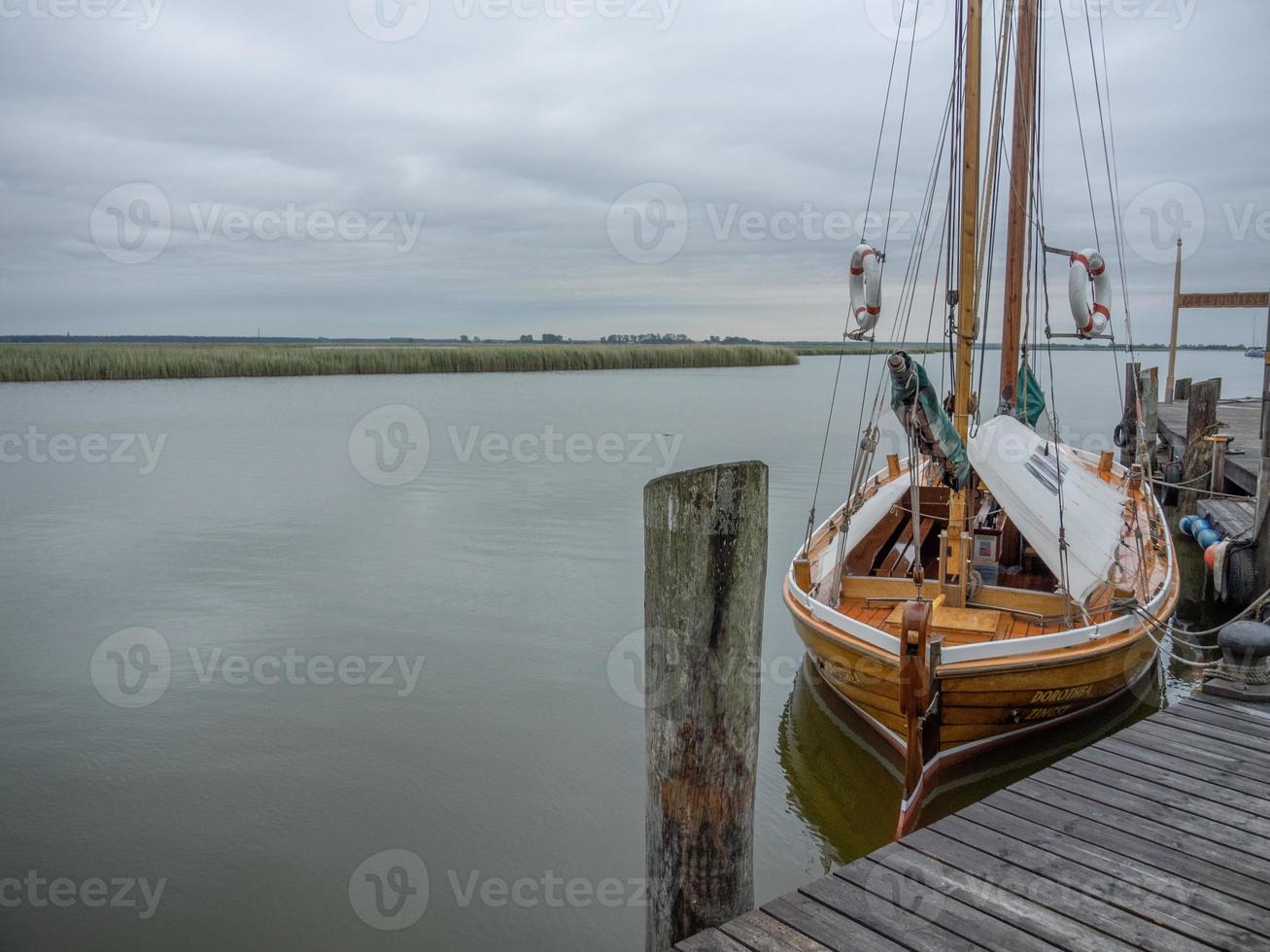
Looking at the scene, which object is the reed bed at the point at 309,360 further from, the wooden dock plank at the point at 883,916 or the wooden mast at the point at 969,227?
the wooden dock plank at the point at 883,916

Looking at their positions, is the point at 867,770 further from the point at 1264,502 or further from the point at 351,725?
the point at 1264,502

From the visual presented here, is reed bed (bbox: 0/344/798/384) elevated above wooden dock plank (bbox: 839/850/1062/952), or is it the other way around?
reed bed (bbox: 0/344/798/384)

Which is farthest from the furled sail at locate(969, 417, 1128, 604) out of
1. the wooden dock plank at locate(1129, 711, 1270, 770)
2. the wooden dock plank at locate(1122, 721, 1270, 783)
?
the wooden dock plank at locate(1122, 721, 1270, 783)

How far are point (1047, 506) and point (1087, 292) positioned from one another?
229 centimetres

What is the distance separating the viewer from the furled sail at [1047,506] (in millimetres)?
6066

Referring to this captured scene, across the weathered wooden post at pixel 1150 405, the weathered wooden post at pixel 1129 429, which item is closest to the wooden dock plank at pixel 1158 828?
the weathered wooden post at pixel 1150 405

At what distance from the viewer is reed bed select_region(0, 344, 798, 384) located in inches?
1448

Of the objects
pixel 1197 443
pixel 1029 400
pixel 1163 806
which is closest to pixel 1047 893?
pixel 1163 806

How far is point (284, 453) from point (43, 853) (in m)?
15.6

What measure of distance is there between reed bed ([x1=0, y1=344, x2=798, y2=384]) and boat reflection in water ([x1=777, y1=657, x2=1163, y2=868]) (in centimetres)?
3735

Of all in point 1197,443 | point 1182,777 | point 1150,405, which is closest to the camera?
point 1182,777

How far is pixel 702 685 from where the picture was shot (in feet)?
9.90

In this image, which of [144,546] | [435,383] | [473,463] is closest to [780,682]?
[144,546]

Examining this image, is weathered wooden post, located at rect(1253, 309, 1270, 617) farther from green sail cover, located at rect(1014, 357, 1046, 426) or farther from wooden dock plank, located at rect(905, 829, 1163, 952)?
wooden dock plank, located at rect(905, 829, 1163, 952)
